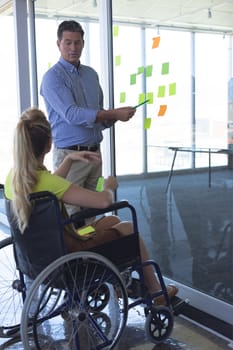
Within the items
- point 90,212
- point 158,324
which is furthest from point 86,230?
point 158,324

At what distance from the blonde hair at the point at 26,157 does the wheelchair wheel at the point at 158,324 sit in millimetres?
747

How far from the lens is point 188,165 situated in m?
2.78

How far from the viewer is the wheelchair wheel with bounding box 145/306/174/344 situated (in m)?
2.22

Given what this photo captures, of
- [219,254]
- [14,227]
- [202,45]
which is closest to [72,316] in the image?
[14,227]

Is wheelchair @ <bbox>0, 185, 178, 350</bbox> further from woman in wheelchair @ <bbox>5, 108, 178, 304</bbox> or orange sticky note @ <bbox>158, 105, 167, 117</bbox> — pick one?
orange sticky note @ <bbox>158, 105, 167, 117</bbox>

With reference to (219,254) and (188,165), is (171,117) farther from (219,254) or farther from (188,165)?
(219,254)

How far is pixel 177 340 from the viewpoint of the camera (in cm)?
233

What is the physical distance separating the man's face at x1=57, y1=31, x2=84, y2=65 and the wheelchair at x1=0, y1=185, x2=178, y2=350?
3.58 feet

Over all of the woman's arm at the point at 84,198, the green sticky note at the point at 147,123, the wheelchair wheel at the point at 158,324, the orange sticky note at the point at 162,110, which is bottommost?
the wheelchair wheel at the point at 158,324

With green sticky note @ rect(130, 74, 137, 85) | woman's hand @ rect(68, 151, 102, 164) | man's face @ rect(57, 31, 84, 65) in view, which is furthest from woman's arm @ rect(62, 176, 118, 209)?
green sticky note @ rect(130, 74, 137, 85)

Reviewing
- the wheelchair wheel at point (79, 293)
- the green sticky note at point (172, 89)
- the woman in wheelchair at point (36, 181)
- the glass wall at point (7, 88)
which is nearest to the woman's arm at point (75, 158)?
the woman in wheelchair at point (36, 181)

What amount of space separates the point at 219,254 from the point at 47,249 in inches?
46.6

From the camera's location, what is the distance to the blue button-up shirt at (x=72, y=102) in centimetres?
263

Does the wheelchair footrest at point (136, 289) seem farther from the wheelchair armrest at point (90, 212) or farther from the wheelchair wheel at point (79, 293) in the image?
the wheelchair armrest at point (90, 212)
